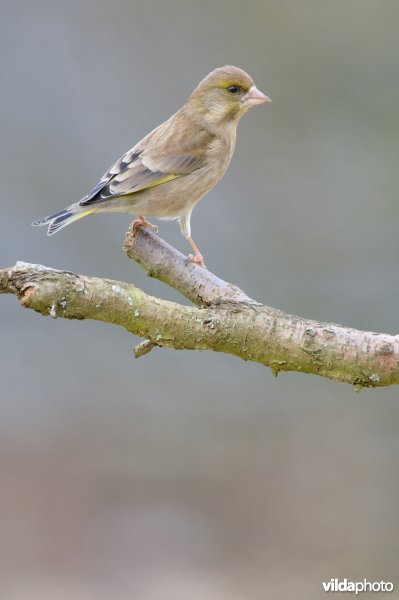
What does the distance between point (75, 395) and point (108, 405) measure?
0.25 metres

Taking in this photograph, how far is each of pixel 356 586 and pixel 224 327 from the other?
9.52ft

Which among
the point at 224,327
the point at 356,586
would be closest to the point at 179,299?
the point at 356,586

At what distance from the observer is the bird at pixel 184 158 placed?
154 inches

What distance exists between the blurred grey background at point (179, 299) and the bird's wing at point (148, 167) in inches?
88.5

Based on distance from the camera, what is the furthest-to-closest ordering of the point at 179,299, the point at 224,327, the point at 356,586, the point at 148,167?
the point at 179,299 < the point at 356,586 < the point at 148,167 < the point at 224,327

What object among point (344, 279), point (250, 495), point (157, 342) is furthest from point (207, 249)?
point (157, 342)

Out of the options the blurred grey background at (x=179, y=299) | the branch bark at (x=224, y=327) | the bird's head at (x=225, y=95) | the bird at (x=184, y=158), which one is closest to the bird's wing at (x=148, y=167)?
the bird at (x=184, y=158)

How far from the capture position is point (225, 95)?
414 cm

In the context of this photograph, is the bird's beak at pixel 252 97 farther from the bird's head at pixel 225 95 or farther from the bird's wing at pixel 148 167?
the bird's wing at pixel 148 167

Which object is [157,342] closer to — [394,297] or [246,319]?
[246,319]

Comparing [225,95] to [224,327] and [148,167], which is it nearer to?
[148,167]

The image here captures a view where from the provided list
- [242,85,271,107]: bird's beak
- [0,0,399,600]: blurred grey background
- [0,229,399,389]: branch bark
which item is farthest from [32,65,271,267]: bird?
[0,0,399,600]: blurred grey background

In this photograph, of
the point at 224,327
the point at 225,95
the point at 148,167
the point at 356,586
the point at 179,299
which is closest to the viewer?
the point at 224,327

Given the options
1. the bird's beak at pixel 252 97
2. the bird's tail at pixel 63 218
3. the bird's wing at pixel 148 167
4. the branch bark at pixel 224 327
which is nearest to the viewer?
the branch bark at pixel 224 327
